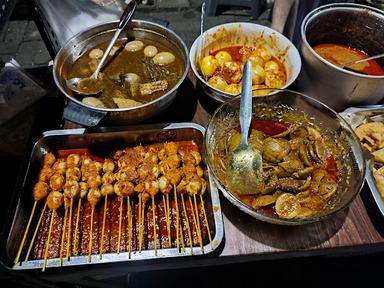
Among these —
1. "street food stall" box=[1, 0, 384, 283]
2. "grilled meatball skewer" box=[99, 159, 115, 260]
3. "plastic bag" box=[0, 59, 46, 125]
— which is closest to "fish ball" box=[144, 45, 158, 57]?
"street food stall" box=[1, 0, 384, 283]

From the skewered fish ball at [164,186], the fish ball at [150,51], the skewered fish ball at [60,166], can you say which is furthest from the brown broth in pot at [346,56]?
the skewered fish ball at [60,166]

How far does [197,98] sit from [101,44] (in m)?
0.82

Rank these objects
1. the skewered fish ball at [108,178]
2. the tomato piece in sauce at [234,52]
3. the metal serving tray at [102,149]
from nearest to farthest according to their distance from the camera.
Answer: the metal serving tray at [102,149] < the skewered fish ball at [108,178] < the tomato piece in sauce at [234,52]

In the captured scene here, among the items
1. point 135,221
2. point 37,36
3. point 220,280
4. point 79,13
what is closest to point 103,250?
point 135,221

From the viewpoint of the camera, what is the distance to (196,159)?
87.2 inches

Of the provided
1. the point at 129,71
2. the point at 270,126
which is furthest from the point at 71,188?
the point at 270,126

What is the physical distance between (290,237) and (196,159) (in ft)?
2.42

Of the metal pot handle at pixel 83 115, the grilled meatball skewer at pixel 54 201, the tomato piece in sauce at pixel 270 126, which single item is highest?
the metal pot handle at pixel 83 115

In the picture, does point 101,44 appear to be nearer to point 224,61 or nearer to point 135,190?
point 224,61

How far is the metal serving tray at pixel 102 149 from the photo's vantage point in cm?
178

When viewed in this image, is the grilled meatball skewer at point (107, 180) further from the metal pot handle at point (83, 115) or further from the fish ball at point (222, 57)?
the fish ball at point (222, 57)

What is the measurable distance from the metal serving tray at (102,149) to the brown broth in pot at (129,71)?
0.21 m

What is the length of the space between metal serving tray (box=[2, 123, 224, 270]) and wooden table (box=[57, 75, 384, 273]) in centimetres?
10

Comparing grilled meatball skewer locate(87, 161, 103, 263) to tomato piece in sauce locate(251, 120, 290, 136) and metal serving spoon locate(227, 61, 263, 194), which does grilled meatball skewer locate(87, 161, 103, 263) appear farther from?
tomato piece in sauce locate(251, 120, 290, 136)
